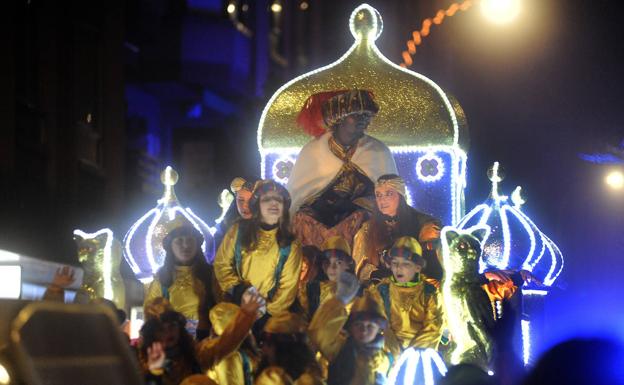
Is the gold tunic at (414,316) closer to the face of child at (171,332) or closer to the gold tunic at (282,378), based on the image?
the gold tunic at (282,378)

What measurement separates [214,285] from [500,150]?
28.8 feet

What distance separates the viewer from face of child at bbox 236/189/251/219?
28.3 ft

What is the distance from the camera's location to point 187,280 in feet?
27.8

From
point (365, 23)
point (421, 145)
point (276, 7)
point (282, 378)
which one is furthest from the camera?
point (276, 7)

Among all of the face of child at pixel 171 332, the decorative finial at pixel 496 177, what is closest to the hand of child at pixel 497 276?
the decorative finial at pixel 496 177

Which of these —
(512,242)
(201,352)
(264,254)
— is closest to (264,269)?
(264,254)

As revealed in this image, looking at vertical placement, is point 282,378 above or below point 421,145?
below

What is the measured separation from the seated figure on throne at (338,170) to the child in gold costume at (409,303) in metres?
0.74

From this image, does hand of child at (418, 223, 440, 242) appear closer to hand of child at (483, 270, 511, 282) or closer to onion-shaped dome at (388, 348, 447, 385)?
hand of child at (483, 270, 511, 282)

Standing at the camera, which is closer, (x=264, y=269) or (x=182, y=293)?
(x=264, y=269)

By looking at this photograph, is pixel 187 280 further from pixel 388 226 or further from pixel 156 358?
pixel 388 226

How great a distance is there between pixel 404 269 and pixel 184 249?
157 centimetres

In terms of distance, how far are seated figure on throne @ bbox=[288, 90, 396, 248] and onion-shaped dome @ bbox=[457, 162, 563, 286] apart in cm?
85

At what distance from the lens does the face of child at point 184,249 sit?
27.8ft
